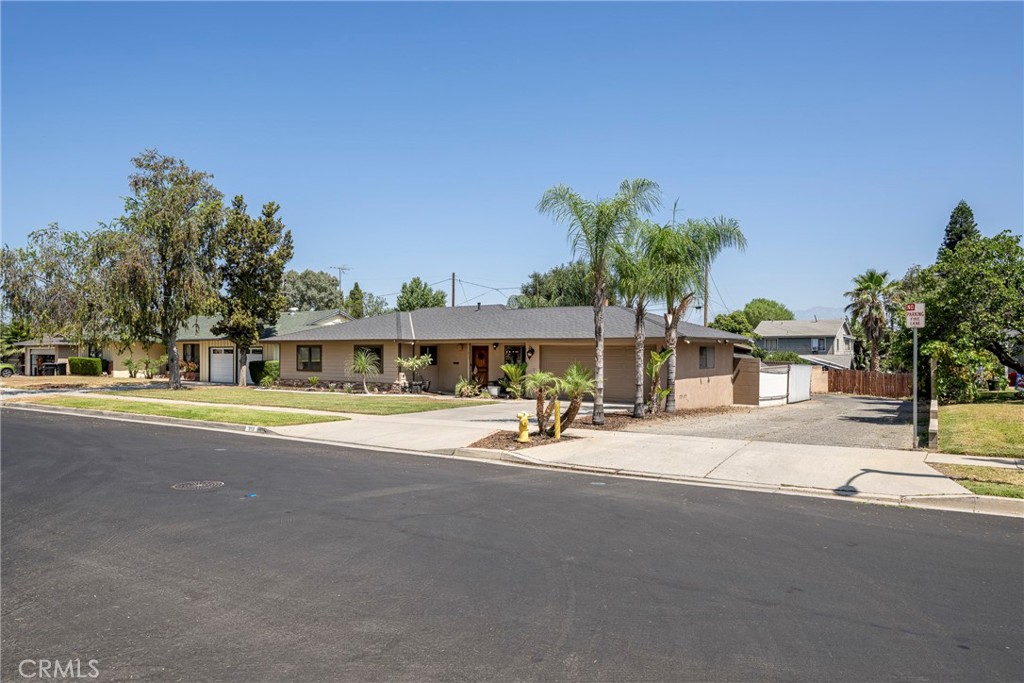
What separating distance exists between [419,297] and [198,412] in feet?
148

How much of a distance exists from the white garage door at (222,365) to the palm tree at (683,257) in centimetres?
2836

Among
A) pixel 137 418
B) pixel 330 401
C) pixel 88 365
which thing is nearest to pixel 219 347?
pixel 88 365

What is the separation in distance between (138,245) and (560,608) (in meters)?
34.6

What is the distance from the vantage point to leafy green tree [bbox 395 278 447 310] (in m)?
66.8

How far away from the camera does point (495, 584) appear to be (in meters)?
6.18

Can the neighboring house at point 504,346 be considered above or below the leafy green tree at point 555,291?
below

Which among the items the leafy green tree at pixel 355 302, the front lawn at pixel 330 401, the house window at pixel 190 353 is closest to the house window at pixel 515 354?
the front lawn at pixel 330 401

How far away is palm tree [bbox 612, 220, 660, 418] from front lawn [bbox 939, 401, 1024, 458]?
27.1 ft

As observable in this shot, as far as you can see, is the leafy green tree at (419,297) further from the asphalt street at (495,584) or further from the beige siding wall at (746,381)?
the asphalt street at (495,584)

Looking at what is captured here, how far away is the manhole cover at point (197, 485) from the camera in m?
10.3

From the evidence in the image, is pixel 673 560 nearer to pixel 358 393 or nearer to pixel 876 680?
pixel 876 680

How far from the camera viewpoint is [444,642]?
→ 4.94 m

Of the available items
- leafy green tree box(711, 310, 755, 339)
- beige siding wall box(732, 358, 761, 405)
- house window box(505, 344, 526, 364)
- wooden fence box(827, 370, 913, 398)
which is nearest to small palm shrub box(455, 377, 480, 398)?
house window box(505, 344, 526, 364)

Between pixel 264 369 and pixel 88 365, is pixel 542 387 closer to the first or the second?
pixel 264 369
